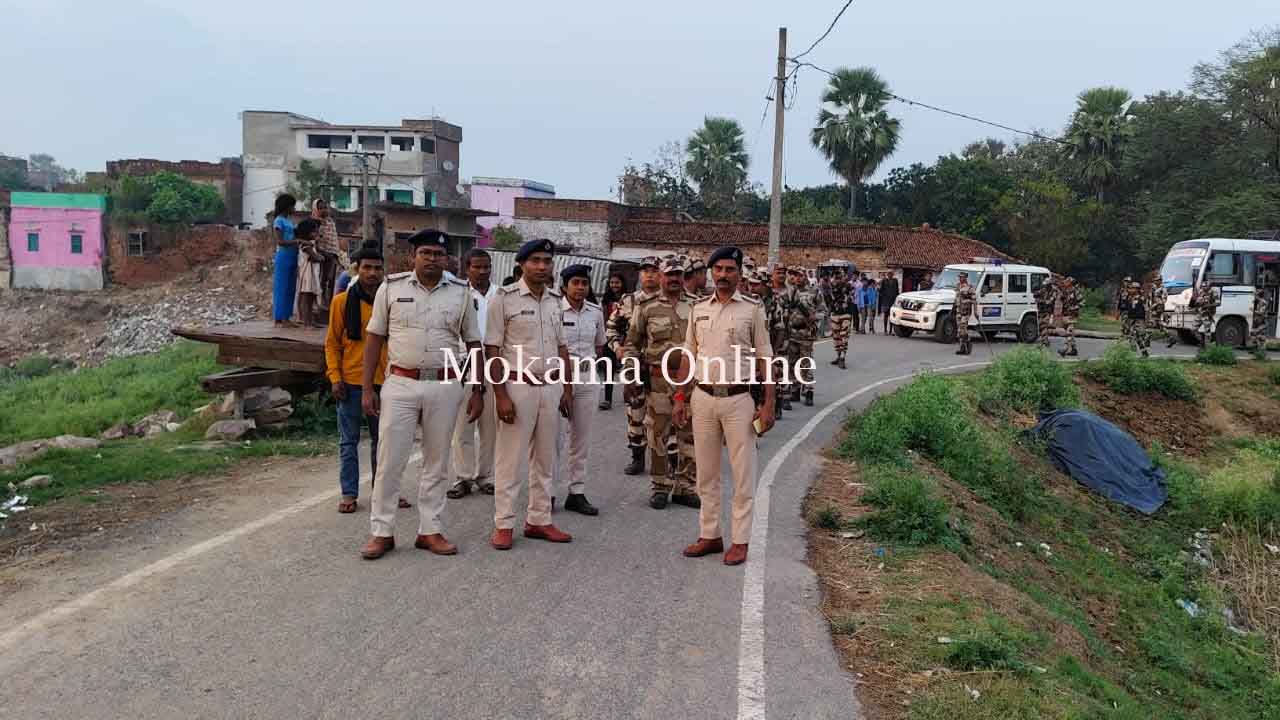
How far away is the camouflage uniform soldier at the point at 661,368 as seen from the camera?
8055 mm

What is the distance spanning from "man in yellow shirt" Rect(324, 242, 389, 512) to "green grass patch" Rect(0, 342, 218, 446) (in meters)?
7.94

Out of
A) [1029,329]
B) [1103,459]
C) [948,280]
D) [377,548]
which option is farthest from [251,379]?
[1029,329]

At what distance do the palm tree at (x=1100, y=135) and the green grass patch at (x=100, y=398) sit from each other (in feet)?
141

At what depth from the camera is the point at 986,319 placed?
25.7 meters

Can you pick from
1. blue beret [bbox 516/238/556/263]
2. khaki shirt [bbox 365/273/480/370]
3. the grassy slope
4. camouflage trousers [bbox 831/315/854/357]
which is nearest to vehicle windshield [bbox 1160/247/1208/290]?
the grassy slope

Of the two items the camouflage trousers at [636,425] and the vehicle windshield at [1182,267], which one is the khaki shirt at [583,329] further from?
the vehicle windshield at [1182,267]

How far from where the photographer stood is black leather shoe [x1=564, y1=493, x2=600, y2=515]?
764 cm

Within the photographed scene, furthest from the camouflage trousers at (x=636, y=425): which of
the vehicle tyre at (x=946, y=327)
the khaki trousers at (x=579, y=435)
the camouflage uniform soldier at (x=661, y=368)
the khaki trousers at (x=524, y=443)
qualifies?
the vehicle tyre at (x=946, y=327)

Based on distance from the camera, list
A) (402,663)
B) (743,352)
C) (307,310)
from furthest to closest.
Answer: (307,310), (743,352), (402,663)

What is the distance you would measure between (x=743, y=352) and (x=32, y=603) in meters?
4.22

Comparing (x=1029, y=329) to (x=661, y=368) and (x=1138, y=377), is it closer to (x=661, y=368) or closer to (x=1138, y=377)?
(x=1138, y=377)

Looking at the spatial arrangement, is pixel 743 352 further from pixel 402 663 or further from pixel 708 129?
pixel 708 129

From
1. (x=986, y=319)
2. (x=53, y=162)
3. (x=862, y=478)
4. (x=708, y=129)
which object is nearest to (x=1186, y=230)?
(x=986, y=319)

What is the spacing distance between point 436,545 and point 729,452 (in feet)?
6.35
